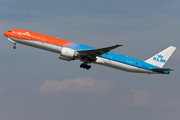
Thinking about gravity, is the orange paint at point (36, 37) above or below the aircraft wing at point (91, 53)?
above

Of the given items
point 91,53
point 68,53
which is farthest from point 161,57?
point 68,53

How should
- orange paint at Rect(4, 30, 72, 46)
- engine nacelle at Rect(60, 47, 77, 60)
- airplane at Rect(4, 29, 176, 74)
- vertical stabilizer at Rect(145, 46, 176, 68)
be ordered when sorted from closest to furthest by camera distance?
engine nacelle at Rect(60, 47, 77, 60) < airplane at Rect(4, 29, 176, 74) < orange paint at Rect(4, 30, 72, 46) < vertical stabilizer at Rect(145, 46, 176, 68)

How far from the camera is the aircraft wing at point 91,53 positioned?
1833 inches

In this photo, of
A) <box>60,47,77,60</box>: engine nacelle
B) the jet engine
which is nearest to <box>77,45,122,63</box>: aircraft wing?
the jet engine

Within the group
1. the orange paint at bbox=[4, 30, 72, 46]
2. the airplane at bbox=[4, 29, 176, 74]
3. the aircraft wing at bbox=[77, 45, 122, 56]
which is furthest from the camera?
the orange paint at bbox=[4, 30, 72, 46]

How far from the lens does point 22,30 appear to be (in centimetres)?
4969

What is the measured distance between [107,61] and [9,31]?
18163mm

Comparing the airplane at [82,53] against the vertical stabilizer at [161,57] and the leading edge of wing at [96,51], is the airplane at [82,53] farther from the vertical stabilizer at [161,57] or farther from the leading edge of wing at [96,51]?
the vertical stabilizer at [161,57]

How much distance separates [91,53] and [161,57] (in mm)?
15119

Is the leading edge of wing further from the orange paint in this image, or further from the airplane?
the orange paint

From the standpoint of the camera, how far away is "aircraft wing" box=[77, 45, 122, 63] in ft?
153

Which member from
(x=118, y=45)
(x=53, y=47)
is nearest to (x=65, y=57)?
(x=53, y=47)

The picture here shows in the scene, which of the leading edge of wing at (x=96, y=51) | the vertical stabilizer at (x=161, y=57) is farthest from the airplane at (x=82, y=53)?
the vertical stabilizer at (x=161, y=57)

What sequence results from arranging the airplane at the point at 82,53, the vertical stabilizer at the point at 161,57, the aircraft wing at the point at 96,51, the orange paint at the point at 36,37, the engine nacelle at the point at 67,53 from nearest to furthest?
the aircraft wing at the point at 96,51, the engine nacelle at the point at 67,53, the airplane at the point at 82,53, the orange paint at the point at 36,37, the vertical stabilizer at the point at 161,57
